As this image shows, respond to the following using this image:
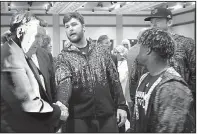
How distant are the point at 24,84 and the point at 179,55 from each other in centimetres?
131

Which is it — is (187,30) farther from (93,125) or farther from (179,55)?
(93,125)

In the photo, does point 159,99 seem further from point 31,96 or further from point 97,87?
point 97,87

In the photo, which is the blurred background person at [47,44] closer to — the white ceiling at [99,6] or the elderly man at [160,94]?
the white ceiling at [99,6]

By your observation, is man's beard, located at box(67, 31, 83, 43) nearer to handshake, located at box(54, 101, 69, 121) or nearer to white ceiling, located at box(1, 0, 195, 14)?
white ceiling, located at box(1, 0, 195, 14)

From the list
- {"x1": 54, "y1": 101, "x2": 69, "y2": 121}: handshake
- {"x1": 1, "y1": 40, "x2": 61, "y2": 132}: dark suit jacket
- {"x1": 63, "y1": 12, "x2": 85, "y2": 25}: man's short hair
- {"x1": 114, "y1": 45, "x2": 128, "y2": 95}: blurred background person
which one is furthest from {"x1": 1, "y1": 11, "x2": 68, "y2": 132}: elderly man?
{"x1": 114, "y1": 45, "x2": 128, "y2": 95}: blurred background person

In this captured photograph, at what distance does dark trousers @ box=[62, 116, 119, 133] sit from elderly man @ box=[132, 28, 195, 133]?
642 mm

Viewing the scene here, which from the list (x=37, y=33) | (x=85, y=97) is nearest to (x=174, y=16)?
(x=85, y=97)

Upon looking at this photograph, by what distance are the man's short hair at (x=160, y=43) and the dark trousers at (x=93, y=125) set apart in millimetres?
941

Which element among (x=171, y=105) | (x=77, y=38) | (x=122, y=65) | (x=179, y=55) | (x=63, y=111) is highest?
(x=77, y=38)

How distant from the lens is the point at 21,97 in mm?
1805

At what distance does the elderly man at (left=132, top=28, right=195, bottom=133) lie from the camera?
5.46ft

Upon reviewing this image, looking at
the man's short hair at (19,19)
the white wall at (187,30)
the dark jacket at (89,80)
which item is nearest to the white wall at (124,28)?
the white wall at (187,30)

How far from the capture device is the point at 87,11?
2.65 m

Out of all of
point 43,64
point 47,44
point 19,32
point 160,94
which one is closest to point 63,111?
point 43,64
